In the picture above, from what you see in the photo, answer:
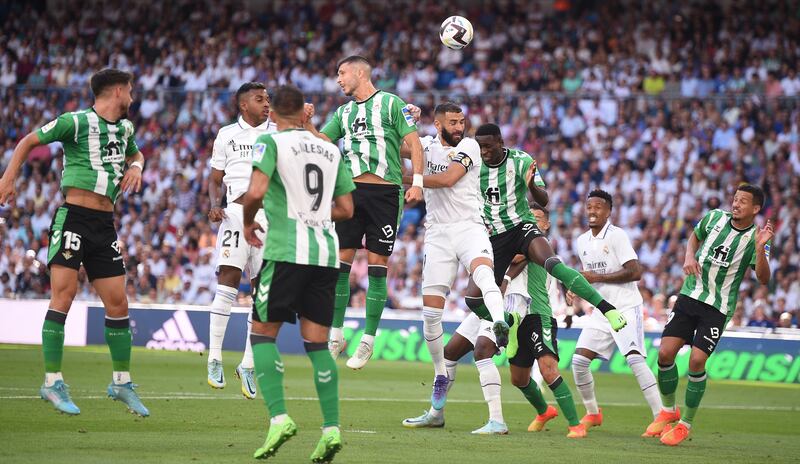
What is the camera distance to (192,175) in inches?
1217

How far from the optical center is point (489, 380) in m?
12.6

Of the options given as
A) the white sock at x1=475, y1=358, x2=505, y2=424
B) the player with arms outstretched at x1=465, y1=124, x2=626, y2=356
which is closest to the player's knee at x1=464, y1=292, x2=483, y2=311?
the player with arms outstretched at x1=465, y1=124, x2=626, y2=356

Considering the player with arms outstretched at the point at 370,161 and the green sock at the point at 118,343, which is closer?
the green sock at the point at 118,343

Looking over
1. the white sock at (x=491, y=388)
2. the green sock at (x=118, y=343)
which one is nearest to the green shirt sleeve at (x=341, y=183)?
the green sock at (x=118, y=343)

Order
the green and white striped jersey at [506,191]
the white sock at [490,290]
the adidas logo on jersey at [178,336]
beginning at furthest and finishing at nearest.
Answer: the adidas logo on jersey at [178,336] < the green and white striped jersey at [506,191] < the white sock at [490,290]

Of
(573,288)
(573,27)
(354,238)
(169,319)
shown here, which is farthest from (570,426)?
(573,27)

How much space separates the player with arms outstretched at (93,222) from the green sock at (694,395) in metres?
5.81

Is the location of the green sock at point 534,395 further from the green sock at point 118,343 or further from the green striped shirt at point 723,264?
the green sock at point 118,343

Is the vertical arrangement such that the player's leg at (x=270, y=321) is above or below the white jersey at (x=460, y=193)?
below

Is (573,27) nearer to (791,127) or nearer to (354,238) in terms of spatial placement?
(791,127)

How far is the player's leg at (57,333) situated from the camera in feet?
35.4

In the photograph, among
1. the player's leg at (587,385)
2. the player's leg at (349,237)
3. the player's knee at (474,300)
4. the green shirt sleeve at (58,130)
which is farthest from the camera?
the player's leg at (587,385)

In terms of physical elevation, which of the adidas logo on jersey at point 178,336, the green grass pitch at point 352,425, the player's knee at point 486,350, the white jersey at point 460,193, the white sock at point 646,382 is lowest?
the adidas logo on jersey at point 178,336

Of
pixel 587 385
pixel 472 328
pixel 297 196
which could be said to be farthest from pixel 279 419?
pixel 587 385
